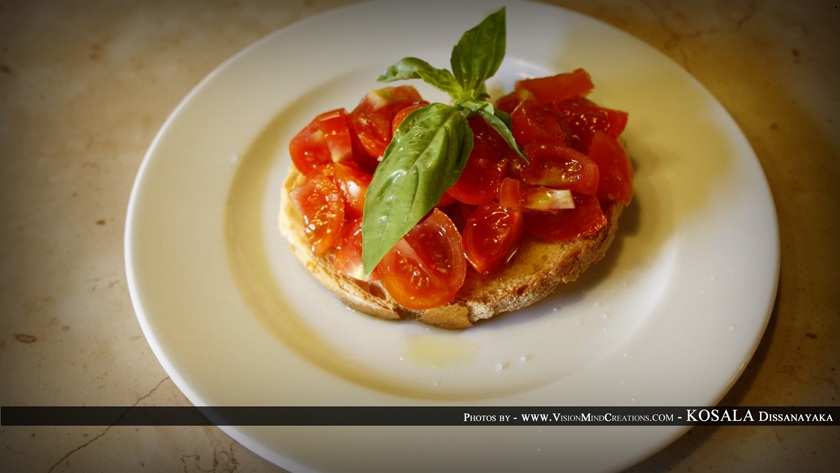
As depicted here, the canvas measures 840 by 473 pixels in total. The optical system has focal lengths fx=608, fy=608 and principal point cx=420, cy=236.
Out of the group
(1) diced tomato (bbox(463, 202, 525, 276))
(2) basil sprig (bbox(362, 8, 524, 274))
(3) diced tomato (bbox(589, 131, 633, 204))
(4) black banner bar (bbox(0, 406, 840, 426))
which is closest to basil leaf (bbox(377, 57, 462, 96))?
(2) basil sprig (bbox(362, 8, 524, 274))

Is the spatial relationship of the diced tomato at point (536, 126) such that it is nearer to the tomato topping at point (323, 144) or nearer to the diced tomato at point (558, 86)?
the diced tomato at point (558, 86)

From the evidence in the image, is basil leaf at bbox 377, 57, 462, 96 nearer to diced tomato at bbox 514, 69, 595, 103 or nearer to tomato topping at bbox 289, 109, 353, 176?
tomato topping at bbox 289, 109, 353, 176

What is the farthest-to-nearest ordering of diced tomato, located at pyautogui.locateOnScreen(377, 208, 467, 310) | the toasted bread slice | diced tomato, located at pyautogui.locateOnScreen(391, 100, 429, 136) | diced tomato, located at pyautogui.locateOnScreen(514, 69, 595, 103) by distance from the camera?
diced tomato, located at pyautogui.locateOnScreen(514, 69, 595, 103) < diced tomato, located at pyautogui.locateOnScreen(391, 100, 429, 136) < the toasted bread slice < diced tomato, located at pyautogui.locateOnScreen(377, 208, 467, 310)

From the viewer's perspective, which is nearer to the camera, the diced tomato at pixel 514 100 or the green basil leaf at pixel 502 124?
the green basil leaf at pixel 502 124

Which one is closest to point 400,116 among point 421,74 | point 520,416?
point 421,74

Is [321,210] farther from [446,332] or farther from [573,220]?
[573,220]

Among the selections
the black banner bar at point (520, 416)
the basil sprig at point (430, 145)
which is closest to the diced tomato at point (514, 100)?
the basil sprig at point (430, 145)
